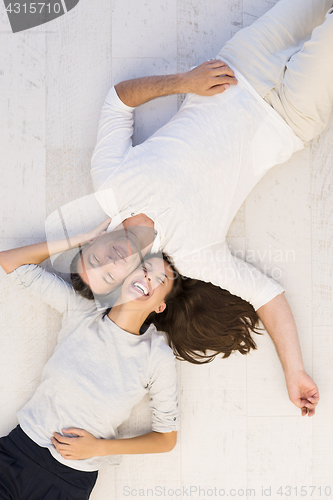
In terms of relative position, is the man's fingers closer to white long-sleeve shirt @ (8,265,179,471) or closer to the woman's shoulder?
white long-sleeve shirt @ (8,265,179,471)

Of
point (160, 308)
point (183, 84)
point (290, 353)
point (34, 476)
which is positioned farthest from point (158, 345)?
point (183, 84)

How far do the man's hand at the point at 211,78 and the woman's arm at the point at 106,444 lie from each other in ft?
4.25

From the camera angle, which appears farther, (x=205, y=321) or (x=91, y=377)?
(x=205, y=321)

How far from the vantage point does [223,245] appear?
1393 millimetres

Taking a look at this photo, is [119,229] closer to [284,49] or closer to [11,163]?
[11,163]

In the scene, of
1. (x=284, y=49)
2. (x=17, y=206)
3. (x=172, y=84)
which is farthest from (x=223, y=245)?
(x=17, y=206)

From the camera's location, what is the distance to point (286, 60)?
4.25ft

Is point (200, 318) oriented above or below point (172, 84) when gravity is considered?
below

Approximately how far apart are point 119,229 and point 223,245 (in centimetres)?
40

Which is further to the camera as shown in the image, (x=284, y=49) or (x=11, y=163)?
(x=11, y=163)

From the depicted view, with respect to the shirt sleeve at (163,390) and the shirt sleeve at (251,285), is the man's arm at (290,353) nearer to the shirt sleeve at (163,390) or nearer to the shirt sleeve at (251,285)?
the shirt sleeve at (251,285)

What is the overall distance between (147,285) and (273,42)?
38.8 inches

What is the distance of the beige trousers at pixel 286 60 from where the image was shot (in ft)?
4.15

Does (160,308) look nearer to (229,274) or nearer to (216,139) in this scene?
(229,274)
